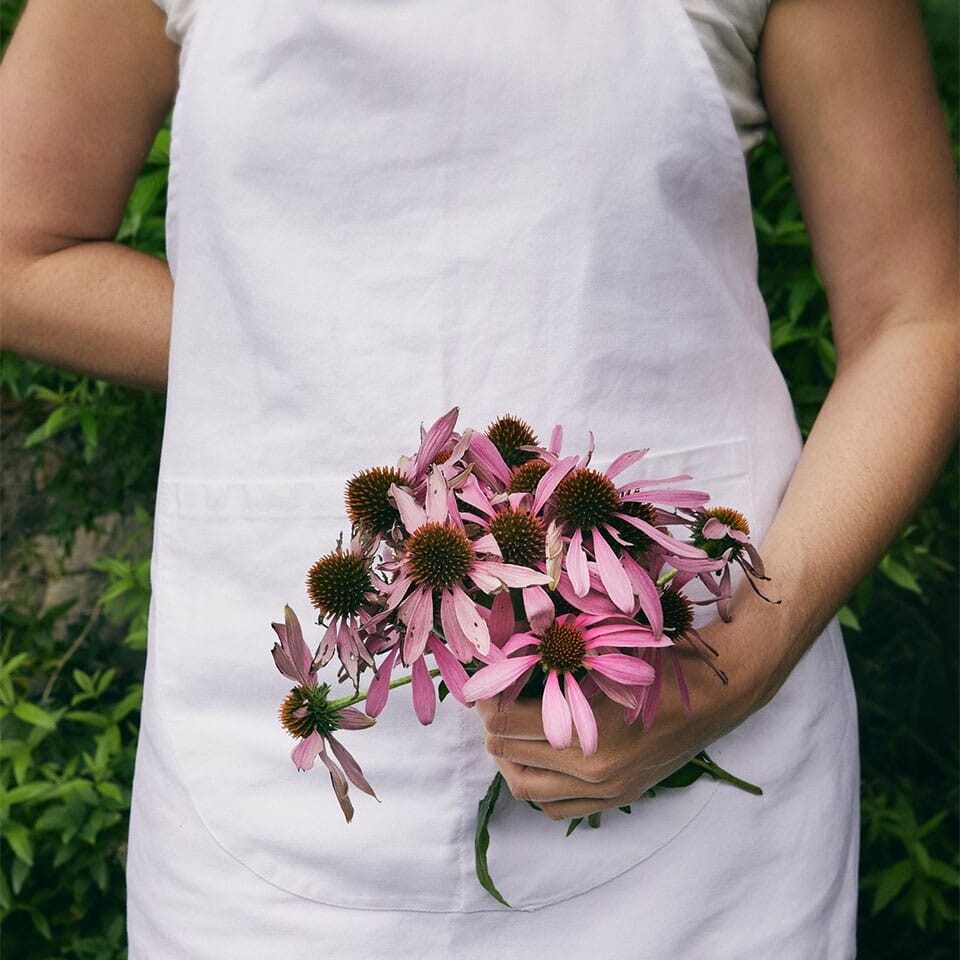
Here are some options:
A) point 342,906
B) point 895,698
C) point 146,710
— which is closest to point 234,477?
point 146,710

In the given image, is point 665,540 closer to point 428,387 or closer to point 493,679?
point 493,679

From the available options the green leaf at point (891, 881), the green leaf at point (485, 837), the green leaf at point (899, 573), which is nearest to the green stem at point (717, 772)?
the green leaf at point (485, 837)

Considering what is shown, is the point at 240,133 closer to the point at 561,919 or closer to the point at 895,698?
the point at 561,919

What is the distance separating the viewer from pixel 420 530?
479 mm

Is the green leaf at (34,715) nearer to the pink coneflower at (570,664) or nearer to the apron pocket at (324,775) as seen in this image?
the apron pocket at (324,775)

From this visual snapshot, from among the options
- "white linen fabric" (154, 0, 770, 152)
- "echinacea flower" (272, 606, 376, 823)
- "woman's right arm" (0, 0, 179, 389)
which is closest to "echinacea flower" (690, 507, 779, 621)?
"echinacea flower" (272, 606, 376, 823)

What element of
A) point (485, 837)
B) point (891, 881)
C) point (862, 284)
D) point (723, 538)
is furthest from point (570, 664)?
point (891, 881)

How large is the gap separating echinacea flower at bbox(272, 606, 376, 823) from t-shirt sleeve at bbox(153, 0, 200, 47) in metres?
0.55

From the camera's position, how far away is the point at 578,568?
0.47 meters

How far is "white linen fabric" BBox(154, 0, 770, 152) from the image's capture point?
737 mm

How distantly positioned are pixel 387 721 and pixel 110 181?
577 mm

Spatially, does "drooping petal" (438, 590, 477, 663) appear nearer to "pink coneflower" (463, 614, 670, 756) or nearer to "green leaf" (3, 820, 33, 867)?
"pink coneflower" (463, 614, 670, 756)

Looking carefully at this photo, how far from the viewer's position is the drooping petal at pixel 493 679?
0.48 meters

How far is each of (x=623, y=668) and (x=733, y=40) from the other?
527mm
